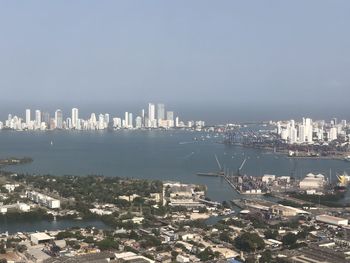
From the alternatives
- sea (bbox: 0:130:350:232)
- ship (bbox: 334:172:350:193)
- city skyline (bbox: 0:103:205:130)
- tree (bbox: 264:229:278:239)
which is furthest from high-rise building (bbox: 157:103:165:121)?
tree (bbox: 264:229:278:239)

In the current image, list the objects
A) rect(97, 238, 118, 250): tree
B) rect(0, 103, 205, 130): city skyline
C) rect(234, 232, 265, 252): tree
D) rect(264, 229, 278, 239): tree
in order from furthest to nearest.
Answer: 1. rect(0, 103, 205, 130): city skyline
2. rect(264, 229, 278, 239): tree
3. rect(234, 232, 265, 252): tree
4. rect(97, 238, 118, 250): tree

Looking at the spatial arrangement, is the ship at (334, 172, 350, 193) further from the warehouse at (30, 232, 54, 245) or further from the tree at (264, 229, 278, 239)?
the warehouse at (30, 232, 54, 245)

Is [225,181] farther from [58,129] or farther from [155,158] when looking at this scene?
[58,129]

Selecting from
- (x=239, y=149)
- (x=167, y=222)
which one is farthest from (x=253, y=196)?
(x=239, y=149)

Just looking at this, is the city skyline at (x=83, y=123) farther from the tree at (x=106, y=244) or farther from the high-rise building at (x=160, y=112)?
the tree at (x=106, y=244)

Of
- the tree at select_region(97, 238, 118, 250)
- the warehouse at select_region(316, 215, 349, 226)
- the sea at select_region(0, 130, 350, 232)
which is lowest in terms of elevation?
the tree at select_region(97, 238, 118, 250)

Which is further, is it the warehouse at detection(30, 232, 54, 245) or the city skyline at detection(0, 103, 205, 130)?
the city skyline at detection(0, 103, 205, 130)

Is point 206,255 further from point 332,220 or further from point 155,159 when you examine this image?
point 155,159

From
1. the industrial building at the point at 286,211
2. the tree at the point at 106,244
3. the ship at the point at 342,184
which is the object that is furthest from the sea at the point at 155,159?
the tree at the point at 106,244
